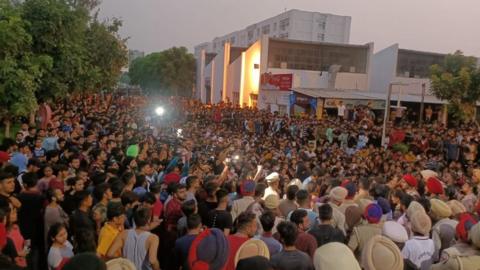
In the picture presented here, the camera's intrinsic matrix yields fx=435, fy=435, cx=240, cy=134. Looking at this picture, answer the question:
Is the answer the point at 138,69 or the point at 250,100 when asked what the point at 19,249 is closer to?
the point at 250,100

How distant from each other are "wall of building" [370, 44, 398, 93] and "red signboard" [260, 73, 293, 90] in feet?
27.2

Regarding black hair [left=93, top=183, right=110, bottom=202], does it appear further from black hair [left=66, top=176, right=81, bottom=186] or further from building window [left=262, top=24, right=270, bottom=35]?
building window [left=262, top=24, right=270, bottom=35]

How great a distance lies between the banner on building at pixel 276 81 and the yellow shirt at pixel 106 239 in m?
24.0

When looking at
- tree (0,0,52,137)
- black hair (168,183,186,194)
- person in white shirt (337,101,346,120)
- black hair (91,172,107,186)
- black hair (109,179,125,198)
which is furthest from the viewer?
person in white shirt (337,101,346,120)

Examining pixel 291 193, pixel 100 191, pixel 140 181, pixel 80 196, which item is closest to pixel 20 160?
pixel 140 181

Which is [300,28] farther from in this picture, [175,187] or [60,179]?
[175,187]

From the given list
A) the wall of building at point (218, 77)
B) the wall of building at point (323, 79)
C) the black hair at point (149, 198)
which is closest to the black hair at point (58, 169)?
the black hair at point (149, 198)

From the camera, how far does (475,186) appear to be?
8.33 m

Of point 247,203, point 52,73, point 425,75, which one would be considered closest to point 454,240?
point 247,203

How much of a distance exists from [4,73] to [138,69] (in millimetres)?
63588

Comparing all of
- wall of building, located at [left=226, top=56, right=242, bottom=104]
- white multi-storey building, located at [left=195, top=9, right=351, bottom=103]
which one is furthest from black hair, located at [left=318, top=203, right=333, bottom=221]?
white multi-storey building, located at [left=195, top=9, right=351, bottom=103]

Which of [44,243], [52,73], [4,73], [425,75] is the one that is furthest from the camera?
[425,75]

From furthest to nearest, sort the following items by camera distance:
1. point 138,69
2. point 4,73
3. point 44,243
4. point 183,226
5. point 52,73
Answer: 1. point 138,69
2. point 52,73
3. point 4,73
4. point 44,243
5. point 183,226

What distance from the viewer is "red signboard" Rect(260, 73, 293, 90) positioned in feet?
91.9
